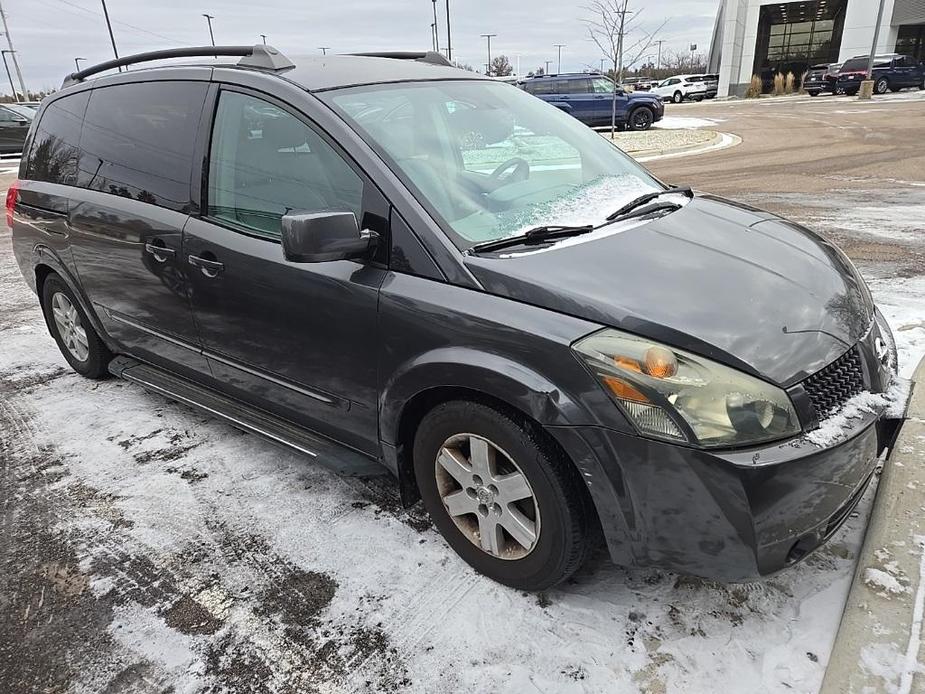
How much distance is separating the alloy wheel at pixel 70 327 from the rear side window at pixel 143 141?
98 centimetres

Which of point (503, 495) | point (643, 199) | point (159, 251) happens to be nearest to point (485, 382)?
point (503, 495)

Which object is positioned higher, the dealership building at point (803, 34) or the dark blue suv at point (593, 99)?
the dealership building at point (803, 34)

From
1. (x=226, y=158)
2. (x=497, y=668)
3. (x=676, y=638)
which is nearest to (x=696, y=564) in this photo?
(x=676, y=638)

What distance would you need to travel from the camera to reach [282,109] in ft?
8.75

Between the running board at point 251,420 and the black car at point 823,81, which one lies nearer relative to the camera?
the running board at point 251,420

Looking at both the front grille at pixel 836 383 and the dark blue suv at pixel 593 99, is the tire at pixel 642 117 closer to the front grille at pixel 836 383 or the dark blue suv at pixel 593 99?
the dark blue suv at pixel 593 99

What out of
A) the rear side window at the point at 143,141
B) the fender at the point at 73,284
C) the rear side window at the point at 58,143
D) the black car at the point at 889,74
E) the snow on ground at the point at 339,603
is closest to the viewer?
the snow on ground at the point at 339,603

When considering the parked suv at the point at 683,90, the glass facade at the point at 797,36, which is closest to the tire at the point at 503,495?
the parked suv at the point at 683,90

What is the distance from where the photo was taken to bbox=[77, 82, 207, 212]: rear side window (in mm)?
3059

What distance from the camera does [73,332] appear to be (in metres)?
4.36

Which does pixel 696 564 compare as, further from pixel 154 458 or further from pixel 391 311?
pixel 154 458

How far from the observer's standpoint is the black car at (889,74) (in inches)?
1278

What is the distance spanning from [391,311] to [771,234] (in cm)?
157

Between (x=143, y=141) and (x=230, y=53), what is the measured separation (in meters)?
0.65
